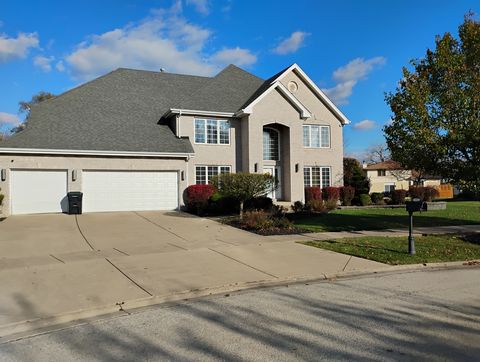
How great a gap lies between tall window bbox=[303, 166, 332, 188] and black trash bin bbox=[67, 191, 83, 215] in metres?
14.1

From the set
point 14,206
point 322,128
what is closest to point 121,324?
point 14,206

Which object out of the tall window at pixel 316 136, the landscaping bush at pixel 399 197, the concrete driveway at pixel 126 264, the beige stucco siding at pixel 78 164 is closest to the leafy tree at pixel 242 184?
the concrete driveway at pixel 126 264

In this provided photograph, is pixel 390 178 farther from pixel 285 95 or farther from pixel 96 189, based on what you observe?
pixel 96 189

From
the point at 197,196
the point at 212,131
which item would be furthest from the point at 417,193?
the point at 197,196

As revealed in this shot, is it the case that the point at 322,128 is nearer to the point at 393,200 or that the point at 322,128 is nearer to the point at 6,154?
the point at 393,200

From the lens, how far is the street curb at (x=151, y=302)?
5.68m

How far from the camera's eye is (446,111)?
13.9m

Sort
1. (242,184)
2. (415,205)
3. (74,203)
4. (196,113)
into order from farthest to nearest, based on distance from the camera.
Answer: (196,113) < (74,203) < (242,184) < (415,205)

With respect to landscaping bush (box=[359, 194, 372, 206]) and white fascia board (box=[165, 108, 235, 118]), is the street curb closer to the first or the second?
white fascia board (box=[165, 108, 235, 118])

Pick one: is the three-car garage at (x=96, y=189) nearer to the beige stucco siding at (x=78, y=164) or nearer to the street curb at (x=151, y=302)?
the beige stucco siding at (x=78, y=164)

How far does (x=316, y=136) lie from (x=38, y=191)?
56.6 feet

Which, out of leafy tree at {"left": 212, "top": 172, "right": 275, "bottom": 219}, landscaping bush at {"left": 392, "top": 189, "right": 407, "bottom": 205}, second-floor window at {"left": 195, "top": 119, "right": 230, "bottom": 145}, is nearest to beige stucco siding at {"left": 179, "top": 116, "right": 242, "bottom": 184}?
second-floor window at {"left": 195, "top": 119, "right": 230, "bottom": 145}

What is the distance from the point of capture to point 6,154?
63.5 feet

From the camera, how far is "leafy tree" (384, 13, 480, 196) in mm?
13547
